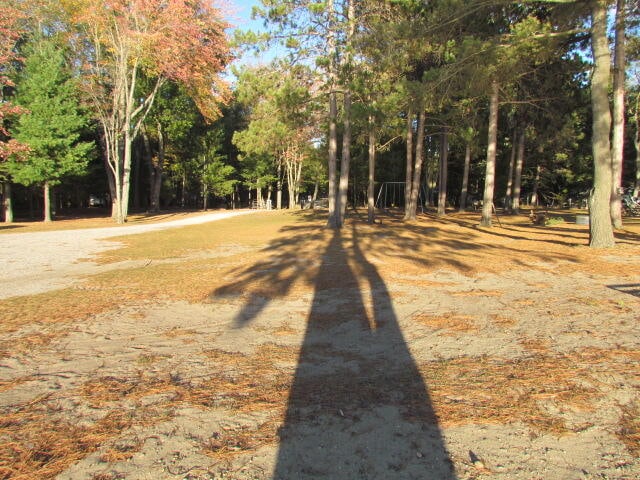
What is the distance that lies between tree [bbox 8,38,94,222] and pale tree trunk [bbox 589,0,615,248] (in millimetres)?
25991

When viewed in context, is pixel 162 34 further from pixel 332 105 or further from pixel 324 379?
pixel 324 379

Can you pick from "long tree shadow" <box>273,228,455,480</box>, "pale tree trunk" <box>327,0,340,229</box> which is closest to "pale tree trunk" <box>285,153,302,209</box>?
"pale tree trunk" <box>327,0,340,229</box>

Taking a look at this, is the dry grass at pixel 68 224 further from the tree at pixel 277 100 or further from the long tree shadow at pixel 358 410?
the long tree shadow at pixel 358 410

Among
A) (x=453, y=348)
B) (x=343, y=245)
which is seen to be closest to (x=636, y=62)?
(x=343, y=245)

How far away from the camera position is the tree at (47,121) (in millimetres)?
22734

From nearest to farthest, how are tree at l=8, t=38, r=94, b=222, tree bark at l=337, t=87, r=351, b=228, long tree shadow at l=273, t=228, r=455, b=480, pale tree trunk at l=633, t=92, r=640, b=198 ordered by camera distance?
long tree shadow at l=273, t=228, r=455, b=480 → tree bark at l=337, t=87, r=351, b=228 → tree at l=8, t=38, r=94, b=222 → pale tree trunk at l=633, t=92, r=640, b=198

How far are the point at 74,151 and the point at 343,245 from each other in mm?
20288

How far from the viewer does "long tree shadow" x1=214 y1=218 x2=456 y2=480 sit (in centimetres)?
226

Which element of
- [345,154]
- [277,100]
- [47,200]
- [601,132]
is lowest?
[47,200]

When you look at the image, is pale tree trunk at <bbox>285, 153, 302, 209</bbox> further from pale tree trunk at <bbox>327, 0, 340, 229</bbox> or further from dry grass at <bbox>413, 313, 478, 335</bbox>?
dry grass at <bbox>413, 313, 478, 335</bbox>

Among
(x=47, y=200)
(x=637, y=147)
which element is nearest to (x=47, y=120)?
(x=47, y=200)

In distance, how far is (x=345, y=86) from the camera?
618 inches

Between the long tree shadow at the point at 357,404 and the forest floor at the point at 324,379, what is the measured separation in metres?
0.01

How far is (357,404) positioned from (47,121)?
90.6 feet
